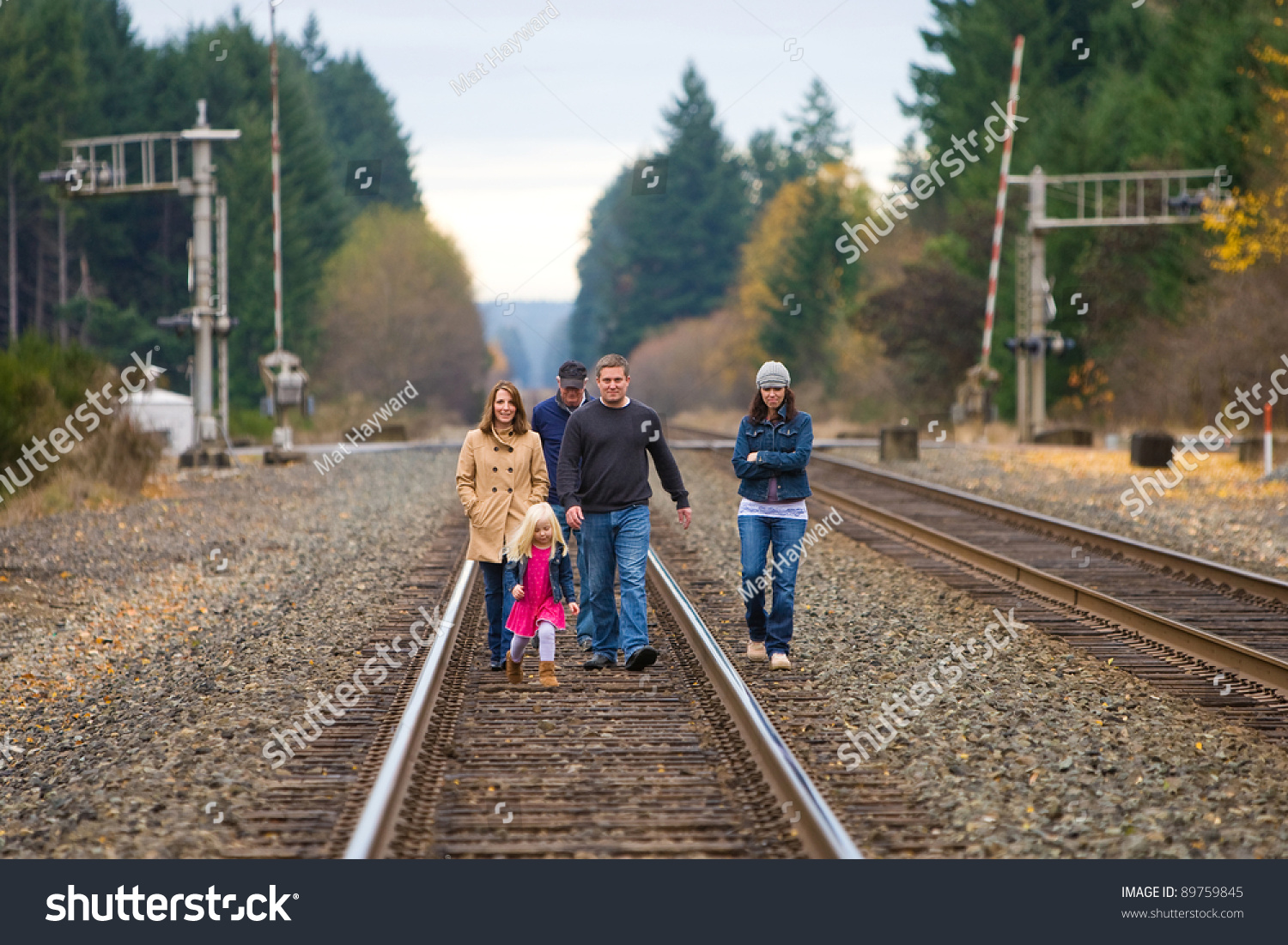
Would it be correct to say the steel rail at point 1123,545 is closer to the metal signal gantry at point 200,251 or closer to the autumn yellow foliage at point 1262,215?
the autumn yellow foliage at point 1262,215

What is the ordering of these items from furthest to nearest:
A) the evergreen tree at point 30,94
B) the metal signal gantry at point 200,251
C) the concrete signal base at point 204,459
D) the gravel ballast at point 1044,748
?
the evergreen tree at point 30,94 → the metal signal gantry at point 200,251 → the concrete signal base at point 204,459 → the gravel ballast at point 1044,748

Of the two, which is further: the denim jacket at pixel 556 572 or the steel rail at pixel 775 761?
the denim jacket at pixel 556 572

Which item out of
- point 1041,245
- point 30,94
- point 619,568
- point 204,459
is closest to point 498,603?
point 619,568

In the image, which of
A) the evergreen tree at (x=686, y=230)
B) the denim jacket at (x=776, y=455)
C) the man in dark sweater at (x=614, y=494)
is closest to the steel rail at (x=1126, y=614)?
the denim jacket at (x=776, y=455)

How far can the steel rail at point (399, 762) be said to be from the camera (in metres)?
4.89

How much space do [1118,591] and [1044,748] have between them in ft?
17.8

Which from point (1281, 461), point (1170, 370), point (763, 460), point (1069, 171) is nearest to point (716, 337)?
point (1069, 171)

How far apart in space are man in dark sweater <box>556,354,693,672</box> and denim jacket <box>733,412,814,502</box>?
0.45 meters

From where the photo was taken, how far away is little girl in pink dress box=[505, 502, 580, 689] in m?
7.79

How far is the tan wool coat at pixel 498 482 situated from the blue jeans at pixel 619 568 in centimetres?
47

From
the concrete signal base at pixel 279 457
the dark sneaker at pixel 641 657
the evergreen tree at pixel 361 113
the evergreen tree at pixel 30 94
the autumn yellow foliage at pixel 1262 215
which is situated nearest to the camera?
the dark sneaker at pixel 641 657

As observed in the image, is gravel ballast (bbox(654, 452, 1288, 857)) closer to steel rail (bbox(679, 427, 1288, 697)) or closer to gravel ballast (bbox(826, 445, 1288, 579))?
steel rail (bbox(679, 427, 1288, 697))
